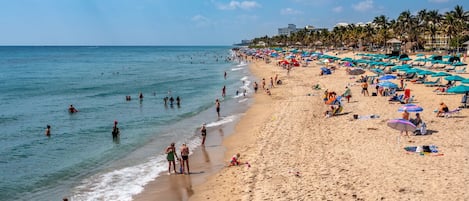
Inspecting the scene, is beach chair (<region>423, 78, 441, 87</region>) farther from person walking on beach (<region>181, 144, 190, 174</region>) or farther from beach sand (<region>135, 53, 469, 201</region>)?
person walking on beach (<region>181, 144, 190, 174</region>)

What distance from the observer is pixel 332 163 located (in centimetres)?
1261

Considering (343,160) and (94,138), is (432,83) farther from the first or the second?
(94,138)

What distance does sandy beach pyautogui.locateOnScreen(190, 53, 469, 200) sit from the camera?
396 inches

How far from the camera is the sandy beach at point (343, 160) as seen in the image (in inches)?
396

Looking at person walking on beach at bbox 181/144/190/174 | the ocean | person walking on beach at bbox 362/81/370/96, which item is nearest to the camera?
the ocean

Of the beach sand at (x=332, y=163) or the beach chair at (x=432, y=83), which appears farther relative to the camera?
the beach chair at (x=432, y=83)

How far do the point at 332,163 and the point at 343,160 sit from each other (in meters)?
0.47

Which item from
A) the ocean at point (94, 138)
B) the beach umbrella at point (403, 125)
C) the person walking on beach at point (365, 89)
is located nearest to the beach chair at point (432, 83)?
the person walking on beach at point (365, 89)

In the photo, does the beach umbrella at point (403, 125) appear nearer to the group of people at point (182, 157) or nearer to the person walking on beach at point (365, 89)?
the group of people at point (182, 157)

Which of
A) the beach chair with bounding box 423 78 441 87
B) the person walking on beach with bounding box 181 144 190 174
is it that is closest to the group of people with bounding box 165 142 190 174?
the person walking on beach with bounding box 181 144 190 174

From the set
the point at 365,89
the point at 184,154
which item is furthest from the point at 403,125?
the point at 365,89

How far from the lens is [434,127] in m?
16.3

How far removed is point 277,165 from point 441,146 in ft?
18.8

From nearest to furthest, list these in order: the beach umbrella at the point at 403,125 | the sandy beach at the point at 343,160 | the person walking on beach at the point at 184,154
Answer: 1. the sandy beach at the point at 343,160
2. the person walking on beach at the point at 184,154
3. the beach umbrella at the point at 403,125
